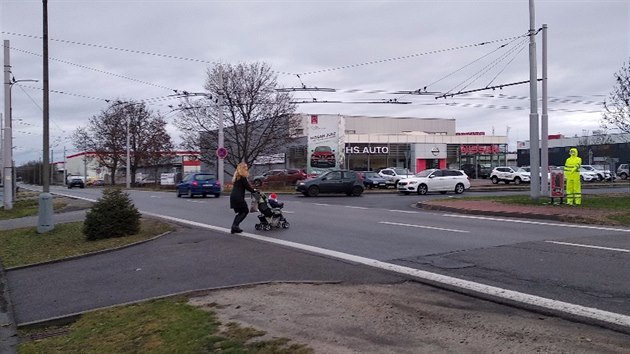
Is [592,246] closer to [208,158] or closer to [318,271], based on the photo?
[318,271]

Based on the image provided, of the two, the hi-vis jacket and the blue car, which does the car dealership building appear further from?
the hi-vis jacket

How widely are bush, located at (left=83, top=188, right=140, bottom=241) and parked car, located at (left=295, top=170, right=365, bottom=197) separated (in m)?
17.4

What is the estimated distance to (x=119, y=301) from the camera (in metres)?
7.56

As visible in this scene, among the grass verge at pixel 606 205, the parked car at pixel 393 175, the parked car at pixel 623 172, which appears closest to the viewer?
the grass verge at pixel 606 205

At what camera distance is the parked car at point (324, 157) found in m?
54.9

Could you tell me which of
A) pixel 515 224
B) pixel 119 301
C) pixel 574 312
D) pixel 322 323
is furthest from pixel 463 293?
pixel 515 224

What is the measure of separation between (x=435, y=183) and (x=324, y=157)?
75.1 feet

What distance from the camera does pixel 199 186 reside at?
30.7 m

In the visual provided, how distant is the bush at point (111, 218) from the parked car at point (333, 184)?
57.1 ft

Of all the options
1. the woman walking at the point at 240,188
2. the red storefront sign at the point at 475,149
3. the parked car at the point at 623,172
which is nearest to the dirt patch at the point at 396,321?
the woman walking at the point at 240,188

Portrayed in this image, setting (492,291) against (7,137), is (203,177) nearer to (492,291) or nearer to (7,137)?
(7,137)

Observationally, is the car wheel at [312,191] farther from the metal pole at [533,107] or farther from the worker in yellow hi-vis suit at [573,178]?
the worker in yellow hi-vis suit at [573,178]

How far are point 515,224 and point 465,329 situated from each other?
10.4m

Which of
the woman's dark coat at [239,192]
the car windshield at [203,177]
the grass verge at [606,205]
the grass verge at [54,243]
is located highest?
the car windshield at [203,177]
